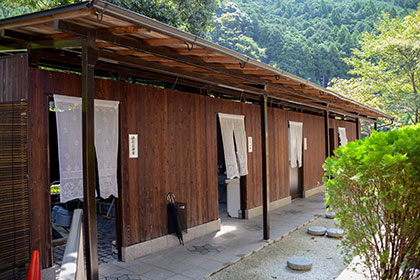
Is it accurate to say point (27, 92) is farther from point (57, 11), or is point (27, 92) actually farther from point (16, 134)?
point (57, 11)

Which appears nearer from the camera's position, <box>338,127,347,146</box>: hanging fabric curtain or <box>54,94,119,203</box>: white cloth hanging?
<box>54,94,119,203</box>: white cloth hanging

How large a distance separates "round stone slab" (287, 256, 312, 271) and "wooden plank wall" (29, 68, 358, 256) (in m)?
2.20

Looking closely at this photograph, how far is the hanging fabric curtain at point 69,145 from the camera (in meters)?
4.25

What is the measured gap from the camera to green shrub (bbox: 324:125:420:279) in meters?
3.03

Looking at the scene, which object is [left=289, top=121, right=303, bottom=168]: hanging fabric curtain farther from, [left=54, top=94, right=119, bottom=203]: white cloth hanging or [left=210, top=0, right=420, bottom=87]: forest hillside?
[left=210, top=0, right=420, bottom=87]: forest hillside

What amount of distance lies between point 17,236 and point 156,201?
2.35m

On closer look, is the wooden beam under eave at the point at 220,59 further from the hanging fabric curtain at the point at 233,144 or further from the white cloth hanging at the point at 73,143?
the hanging fabric curtain at the point at 233,144

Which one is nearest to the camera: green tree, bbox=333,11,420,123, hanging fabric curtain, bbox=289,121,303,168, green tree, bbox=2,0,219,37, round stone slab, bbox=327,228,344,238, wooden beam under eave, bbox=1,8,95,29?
wooden beam under eave, bbox=1,8,95,29

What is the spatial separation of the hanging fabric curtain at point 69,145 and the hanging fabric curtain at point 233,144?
11.5 feet

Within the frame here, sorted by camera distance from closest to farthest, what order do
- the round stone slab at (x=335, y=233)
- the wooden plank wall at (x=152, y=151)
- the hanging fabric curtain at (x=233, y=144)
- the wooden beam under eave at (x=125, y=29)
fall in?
the wooden beam under eave at (x=125, y=29)
the wooden plank wall at (x=152, y=151)
the round stone slab at (x=335, y=233)
the hanging fabric curtain at (x=233, y=144)

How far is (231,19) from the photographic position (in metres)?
45.2

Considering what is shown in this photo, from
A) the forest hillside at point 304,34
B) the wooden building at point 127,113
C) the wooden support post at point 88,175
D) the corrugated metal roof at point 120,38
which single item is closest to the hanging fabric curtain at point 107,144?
the wooden building at point 127,113

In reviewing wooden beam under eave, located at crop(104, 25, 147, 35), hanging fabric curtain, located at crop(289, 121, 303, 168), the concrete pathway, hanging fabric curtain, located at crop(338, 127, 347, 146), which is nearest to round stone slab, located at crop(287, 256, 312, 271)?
the concrete pathway

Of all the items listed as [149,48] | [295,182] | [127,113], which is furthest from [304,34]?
[149,48]
